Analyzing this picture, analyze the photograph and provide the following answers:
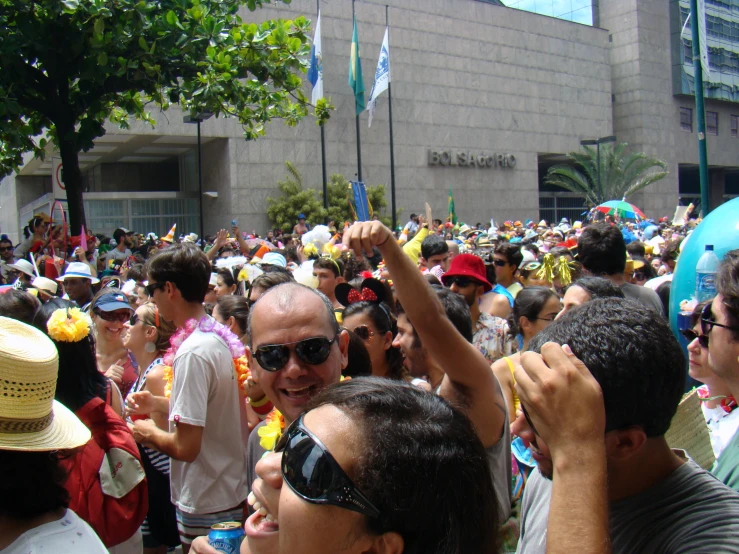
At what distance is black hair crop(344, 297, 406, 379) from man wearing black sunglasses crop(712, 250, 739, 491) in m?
1.85

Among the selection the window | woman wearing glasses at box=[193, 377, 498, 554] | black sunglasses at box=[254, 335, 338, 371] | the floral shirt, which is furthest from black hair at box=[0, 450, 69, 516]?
the window

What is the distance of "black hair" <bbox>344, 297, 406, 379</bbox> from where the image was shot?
3781mm

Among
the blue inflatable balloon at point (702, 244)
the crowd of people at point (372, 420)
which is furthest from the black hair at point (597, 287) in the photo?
the blue inflatable balloon at point (702, 244)

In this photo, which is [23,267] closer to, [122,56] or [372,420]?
[122,56]

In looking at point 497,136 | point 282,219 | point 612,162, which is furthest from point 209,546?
point 612,162

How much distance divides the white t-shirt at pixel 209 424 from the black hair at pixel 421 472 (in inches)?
77.4

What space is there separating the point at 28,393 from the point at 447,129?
36.0 meters

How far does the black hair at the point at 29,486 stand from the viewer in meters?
1.84

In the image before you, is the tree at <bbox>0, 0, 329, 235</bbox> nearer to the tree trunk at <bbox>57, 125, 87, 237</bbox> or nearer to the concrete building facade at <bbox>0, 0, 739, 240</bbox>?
the tree trunk at <bbox>57, 125, 87, 237</bbox>

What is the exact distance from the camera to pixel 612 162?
39969 mm

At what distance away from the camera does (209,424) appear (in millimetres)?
3283

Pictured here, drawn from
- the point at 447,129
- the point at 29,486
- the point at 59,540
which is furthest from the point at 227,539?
the point at 447,129

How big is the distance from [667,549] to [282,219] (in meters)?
28.3

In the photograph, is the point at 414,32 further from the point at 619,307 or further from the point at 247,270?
the point at 619,307
